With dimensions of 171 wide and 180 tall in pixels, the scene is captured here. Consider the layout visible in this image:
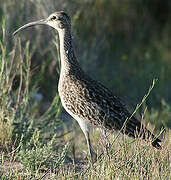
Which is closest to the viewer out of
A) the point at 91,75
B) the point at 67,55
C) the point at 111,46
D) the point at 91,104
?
the point at 91,104

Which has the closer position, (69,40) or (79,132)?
(69,40)

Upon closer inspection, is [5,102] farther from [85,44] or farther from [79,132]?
[85,44]

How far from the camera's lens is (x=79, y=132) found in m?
7.24

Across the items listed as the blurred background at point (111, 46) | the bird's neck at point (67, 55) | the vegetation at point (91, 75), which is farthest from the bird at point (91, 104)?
the blurred background at point (111, 46)

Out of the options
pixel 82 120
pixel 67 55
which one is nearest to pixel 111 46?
pixel 67 55

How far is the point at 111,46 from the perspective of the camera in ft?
38.3

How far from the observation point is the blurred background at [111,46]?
7922 millimetres

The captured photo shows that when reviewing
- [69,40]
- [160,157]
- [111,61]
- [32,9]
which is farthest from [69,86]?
[111,61]

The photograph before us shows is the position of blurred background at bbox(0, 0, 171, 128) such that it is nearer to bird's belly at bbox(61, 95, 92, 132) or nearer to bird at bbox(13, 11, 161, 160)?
bird at bbox(13, 11, 161, 160)

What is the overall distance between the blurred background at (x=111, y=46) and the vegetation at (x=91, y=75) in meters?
0.02

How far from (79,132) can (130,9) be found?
6.50 m

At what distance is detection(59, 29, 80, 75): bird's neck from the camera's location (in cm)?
519

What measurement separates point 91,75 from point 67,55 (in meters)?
3.66

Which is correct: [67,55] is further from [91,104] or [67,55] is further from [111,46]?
[111,46]
